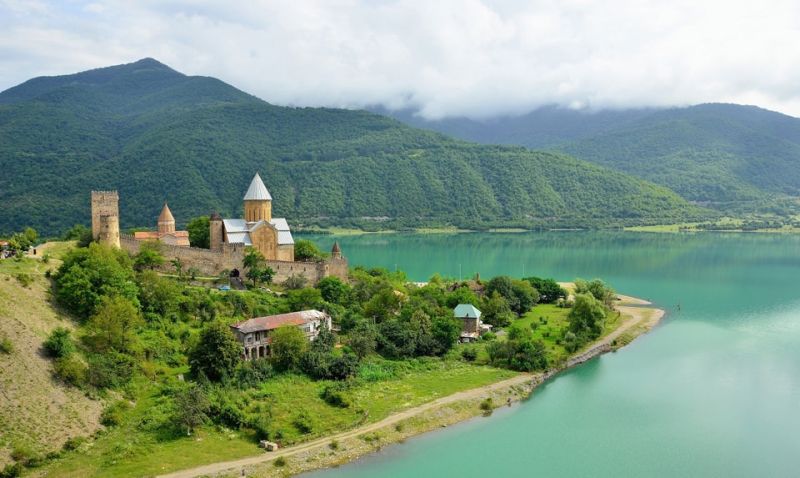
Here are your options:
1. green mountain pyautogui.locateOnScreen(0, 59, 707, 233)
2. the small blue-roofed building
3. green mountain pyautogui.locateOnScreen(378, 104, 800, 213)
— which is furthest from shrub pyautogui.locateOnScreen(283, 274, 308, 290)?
green mountain pyautogui.locateOnScreen(378, 104, 800, 213)

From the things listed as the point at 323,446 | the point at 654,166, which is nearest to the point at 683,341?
the point at 323,446

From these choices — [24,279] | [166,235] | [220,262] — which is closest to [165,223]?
[166,235]

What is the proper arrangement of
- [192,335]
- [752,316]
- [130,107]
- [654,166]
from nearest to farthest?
[192,335] < [752,316] < [130,107] < [654,166]

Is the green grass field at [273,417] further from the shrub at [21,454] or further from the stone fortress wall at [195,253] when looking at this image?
the stone fortress wall at [195,253]

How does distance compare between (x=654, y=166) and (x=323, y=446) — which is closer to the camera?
(x=323, y=446)

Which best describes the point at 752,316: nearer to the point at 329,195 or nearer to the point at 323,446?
the point at 323,446

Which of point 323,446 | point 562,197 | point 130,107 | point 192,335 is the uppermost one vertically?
point 130,107
